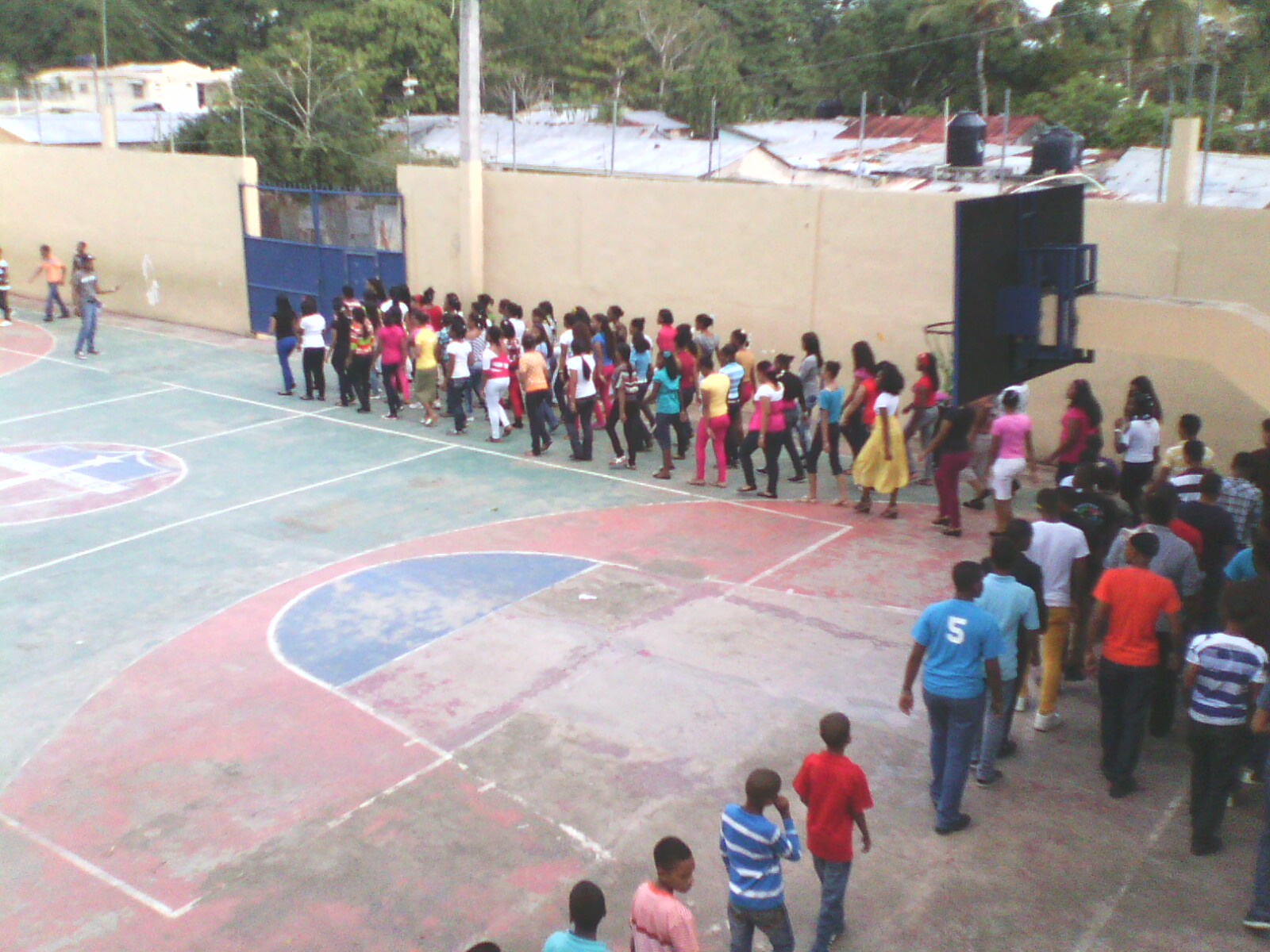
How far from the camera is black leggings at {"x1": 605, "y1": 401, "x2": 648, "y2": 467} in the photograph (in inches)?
559

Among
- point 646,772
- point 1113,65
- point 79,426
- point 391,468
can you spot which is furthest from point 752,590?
point 1113,65

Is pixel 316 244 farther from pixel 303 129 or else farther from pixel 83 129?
pixel 83 129

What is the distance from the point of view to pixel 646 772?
7.56m

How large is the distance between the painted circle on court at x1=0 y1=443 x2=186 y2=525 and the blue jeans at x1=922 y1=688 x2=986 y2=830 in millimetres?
9703

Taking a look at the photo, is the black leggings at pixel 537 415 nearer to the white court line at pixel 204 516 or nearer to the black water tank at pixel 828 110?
the white court line at pixel 204 516

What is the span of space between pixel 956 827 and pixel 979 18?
37.5 metres

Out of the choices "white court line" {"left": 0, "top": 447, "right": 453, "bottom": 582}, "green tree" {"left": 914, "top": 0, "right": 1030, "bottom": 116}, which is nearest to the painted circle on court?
"white court line" {"left": 0, "top": 447, "right": 453, "bottom": 582}

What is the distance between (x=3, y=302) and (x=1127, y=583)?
22735 mm

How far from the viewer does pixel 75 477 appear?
14023 mm

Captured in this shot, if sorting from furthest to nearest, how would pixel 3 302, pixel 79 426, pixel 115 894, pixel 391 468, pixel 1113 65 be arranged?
1. pixel 1113 65
2. pixel 3 302
3. pixel 79 426
4. pixel 391 468
5. pixel 115 894

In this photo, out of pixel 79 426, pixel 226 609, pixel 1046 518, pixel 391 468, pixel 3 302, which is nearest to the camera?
pixel 1046 518

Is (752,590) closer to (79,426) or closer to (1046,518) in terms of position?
(1046,518)

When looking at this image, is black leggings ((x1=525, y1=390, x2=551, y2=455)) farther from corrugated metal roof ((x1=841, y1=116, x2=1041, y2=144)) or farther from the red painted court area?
corrugated metal roof ((x1=841, y1=116, x2=1041, y2=144))

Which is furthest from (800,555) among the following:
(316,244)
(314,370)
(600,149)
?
(600,149)
